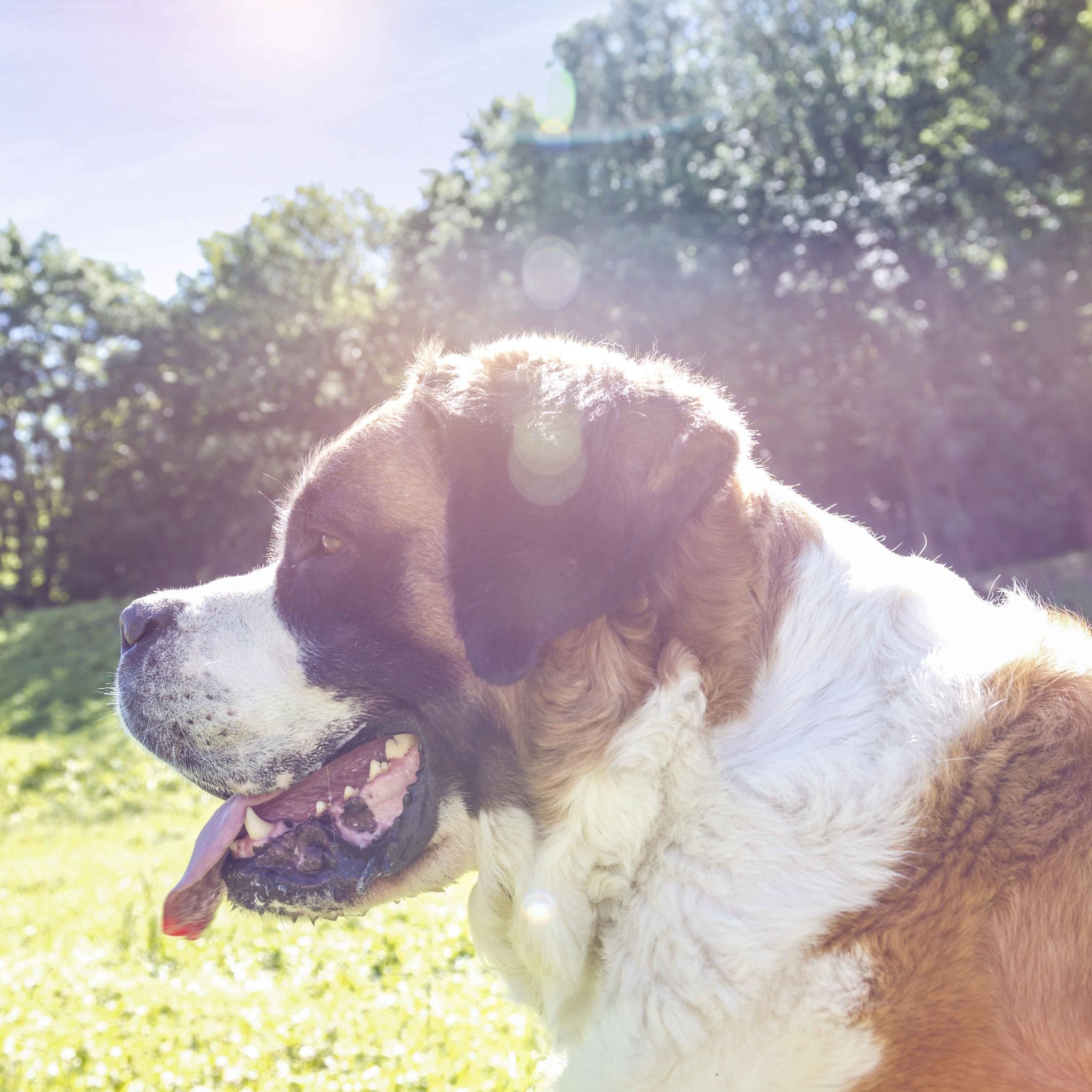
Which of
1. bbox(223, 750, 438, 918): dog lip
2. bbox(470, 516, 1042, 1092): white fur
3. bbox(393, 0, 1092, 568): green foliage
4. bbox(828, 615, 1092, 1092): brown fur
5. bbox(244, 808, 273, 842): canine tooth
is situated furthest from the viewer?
bbox(393, 0, 1092, 568): green foliage

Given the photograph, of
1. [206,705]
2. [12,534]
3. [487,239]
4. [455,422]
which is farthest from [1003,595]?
[12,534]

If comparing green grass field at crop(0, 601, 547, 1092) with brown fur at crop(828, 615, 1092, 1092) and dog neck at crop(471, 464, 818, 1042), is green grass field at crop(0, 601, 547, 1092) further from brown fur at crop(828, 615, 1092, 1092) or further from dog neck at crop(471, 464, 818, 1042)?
brown fur at crop(828, 615, 1092, 1092)

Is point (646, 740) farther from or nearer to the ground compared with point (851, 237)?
nearer to the ground

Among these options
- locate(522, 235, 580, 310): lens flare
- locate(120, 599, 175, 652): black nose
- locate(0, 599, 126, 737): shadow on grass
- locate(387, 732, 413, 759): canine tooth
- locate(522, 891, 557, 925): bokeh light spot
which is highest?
locate(522, 235, 580, 310): lens flare

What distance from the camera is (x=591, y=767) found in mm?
2215

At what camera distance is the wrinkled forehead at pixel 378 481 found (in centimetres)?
242

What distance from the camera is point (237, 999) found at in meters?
3.73

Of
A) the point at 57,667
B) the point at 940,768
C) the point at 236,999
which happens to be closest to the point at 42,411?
the point at 57,667

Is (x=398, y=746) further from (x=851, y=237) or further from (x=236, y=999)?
(x=851, y=237)

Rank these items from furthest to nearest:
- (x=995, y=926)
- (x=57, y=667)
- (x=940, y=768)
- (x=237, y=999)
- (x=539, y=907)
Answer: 1. (x=57, y=667)
2. (x=237, y=999)
3. (x=539, y=907)
4. (x=940, y=768)
5. (x=995, y=926)

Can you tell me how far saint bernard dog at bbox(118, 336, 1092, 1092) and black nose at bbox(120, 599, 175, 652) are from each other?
11 millimetres

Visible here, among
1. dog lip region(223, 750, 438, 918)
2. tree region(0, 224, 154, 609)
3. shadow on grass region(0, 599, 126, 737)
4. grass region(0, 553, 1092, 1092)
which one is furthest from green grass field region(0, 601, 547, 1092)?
tree region(0, 224, 154, 609)

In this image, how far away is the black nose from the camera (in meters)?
2.61

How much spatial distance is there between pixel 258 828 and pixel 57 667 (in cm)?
1604
